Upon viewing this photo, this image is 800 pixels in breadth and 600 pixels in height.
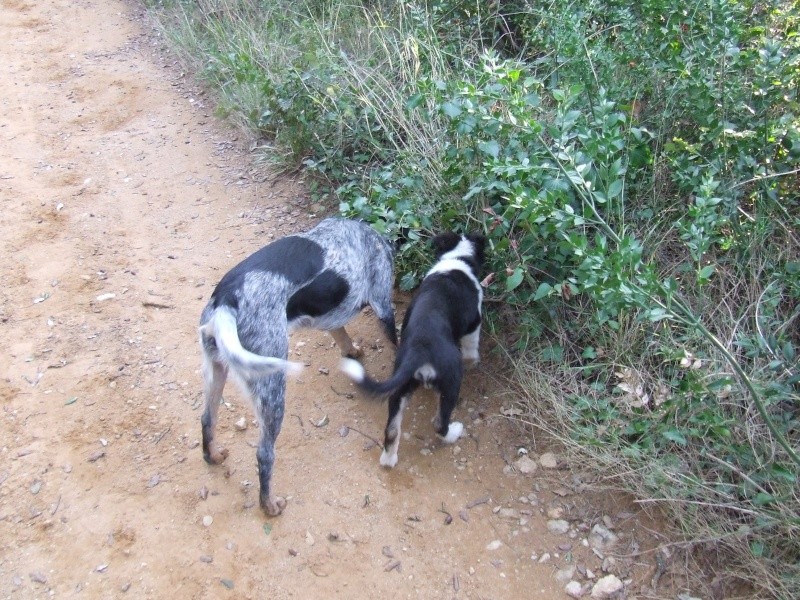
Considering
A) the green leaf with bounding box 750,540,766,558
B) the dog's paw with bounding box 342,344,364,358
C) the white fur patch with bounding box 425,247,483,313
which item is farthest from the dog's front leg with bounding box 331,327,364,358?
the green leaf with bounding box 750,540,766,558

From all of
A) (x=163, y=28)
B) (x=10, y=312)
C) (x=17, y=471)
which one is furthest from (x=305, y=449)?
(x=163, y=28)

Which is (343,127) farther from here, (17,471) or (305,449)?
(17,471)

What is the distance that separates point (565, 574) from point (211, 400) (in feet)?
6.45

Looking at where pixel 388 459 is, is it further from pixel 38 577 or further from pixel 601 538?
pixel 38 577

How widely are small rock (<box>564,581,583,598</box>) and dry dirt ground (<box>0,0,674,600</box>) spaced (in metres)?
0.03

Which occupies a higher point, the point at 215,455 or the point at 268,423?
the point at 268,423

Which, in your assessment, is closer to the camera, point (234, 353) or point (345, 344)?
point (234, 353)

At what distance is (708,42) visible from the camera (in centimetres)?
354

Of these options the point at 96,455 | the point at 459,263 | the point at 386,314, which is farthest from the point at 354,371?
the point at 96,455

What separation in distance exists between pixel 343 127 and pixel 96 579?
356 cm

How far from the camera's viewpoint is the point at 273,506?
3324 millimetres

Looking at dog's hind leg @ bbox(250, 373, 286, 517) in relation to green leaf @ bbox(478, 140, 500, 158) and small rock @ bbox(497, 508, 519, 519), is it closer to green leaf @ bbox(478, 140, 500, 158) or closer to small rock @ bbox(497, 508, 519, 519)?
small rock @ bbox(497, 508, 519, 519)

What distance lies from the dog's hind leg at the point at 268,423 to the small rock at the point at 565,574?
4.61ft

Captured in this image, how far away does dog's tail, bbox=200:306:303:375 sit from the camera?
9.47 ft
